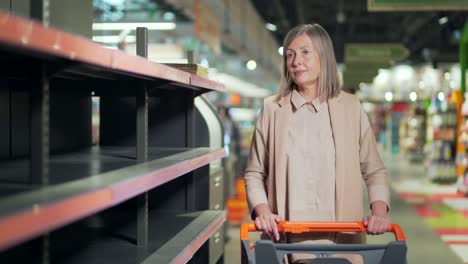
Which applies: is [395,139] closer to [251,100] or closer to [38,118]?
[251,100]

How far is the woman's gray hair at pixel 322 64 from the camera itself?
2910mm

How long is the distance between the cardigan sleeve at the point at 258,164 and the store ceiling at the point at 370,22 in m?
12.7

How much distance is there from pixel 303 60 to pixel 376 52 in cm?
1358

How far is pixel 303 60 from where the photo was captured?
2900 mm

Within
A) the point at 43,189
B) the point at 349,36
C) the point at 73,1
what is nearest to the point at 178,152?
the point at 73,1

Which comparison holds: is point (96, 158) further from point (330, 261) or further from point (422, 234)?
point (422, 234)

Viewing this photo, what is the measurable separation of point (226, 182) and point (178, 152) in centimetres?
499

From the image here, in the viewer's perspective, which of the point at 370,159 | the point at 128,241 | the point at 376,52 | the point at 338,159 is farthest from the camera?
the point at 376,52

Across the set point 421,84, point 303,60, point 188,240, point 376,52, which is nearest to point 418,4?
point 188,240

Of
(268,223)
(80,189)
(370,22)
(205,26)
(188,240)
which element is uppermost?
(370,22)

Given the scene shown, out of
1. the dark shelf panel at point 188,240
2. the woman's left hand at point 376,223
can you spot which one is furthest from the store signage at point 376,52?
the woman's left hand at point 376,223

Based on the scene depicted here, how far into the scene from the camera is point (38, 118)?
1996mm

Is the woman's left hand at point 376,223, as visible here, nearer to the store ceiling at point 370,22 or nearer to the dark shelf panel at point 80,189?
the dark shelf panel at point 80,189

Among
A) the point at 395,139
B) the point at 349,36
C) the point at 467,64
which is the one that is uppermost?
the point at 349,36
